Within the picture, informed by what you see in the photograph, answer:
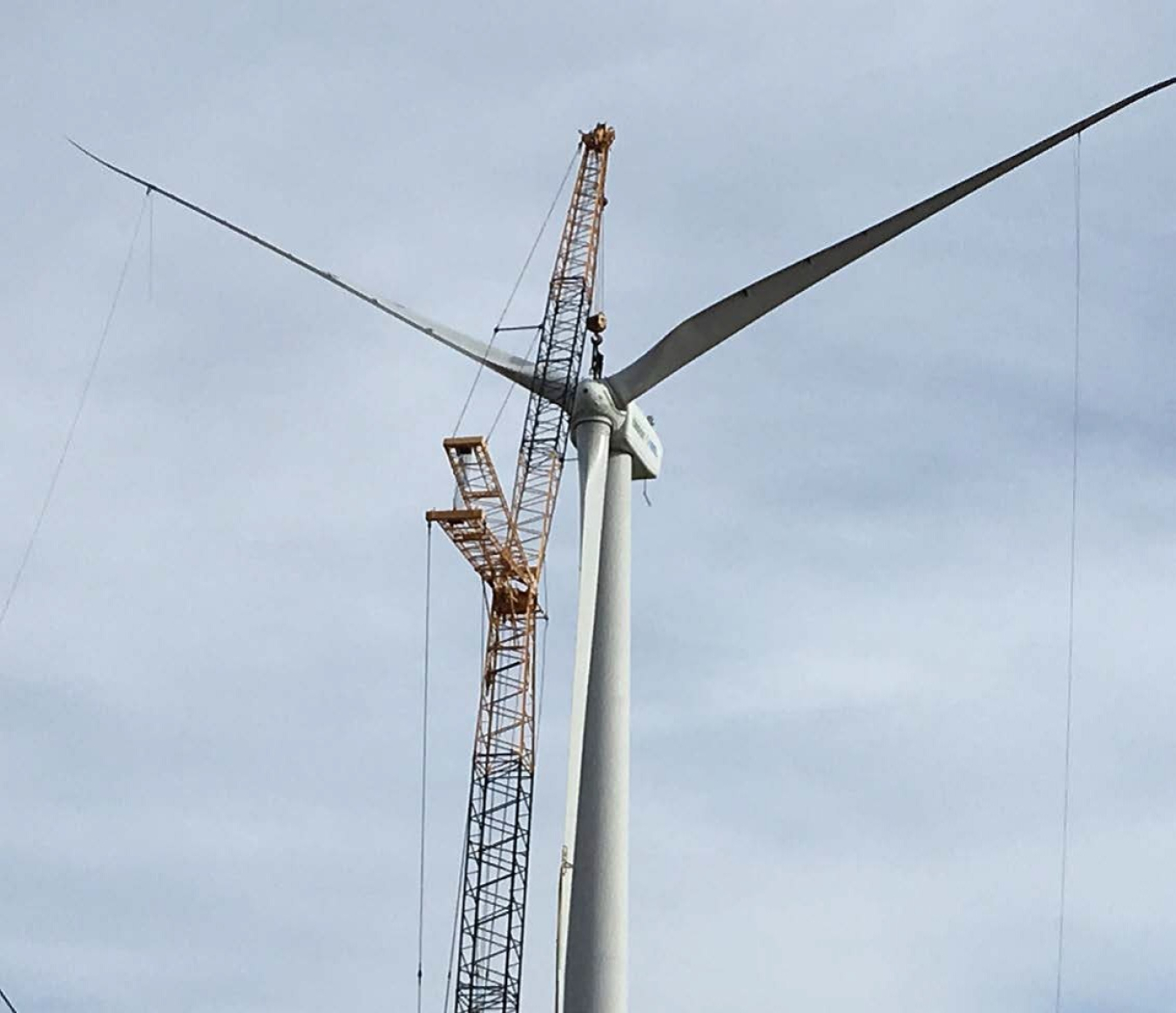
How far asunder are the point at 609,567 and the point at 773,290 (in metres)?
7.26

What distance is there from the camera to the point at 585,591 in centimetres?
4794

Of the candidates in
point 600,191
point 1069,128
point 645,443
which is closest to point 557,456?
point 600,191

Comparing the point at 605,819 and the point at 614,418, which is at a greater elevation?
the point at 614,418

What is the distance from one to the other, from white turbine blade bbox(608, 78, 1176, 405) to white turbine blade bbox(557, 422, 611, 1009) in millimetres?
1383

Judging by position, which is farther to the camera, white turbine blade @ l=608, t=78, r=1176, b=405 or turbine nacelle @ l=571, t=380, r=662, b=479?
turbine nacelle @ l=571, t=380, r=662, b=479

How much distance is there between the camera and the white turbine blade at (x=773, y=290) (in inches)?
1633

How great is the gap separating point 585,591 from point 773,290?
7.48 meters

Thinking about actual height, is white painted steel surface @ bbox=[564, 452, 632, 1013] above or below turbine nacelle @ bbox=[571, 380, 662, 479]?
below

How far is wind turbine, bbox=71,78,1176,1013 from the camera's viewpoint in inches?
1753

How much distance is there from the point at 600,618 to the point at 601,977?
8162 millimetres

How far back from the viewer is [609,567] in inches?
1955

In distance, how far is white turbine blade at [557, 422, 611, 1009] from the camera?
4500 cm

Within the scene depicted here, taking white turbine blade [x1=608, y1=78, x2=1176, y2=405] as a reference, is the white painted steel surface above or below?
below

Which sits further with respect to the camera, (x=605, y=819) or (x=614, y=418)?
(x=614, y=418)
